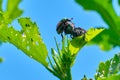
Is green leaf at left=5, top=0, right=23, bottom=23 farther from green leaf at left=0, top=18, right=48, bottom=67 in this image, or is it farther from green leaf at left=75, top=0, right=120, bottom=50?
green leaf at left=0, top=18, right=48, bottom=67

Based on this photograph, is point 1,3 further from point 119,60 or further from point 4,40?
point 119,60

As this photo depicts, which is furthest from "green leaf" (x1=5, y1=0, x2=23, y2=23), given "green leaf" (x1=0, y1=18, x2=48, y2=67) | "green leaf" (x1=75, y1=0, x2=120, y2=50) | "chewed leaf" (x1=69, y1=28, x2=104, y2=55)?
"green leaf" (x1=0, y1=18, x2=48, y2=67)

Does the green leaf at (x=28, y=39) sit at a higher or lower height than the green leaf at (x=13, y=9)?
higher

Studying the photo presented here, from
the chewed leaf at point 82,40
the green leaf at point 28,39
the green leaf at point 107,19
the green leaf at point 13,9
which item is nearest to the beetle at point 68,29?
the chewed leaf at point 82,40

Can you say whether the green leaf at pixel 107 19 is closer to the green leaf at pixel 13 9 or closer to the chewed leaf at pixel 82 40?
the green leaf at pixel 13 9

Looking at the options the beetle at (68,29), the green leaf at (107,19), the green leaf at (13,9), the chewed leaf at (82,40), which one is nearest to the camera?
the green leaf at (13,9)

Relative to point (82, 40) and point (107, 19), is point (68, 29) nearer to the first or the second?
point (82, 40)

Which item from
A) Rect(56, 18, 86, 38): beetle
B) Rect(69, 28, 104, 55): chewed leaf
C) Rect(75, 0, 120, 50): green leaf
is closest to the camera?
Rect(75, 0, 120, 50): green leaf
